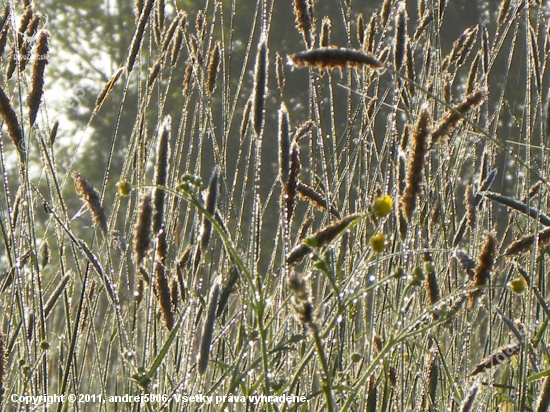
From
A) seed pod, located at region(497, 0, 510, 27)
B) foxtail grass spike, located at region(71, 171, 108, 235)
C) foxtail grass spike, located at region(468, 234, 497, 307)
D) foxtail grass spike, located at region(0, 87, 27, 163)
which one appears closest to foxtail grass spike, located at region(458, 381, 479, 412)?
foxtail grass spike, located at region(468, 234, 497, 307)

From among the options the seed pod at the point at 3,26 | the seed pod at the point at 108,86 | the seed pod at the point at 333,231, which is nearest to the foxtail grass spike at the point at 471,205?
the seed pod at the point at 333,231

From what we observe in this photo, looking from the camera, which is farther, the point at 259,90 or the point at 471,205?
the point at 471,205

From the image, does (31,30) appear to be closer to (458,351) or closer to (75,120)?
(458,351)

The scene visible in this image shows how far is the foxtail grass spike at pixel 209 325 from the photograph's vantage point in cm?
77

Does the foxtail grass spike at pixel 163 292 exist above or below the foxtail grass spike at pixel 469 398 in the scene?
above

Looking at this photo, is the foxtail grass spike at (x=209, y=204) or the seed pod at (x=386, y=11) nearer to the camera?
the foxtail grass spike at (x=209, y=204)

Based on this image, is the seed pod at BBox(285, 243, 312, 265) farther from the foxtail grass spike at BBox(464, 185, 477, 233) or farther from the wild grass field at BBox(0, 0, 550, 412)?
the foxtail grass spike at BBox(464, 185, 477, 233)

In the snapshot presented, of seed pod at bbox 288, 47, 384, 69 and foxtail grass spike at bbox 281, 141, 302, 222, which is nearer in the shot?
seed pod at bbox 288, 47, 384, 69

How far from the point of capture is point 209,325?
774 mm

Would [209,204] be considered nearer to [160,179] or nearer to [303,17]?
[160,179]

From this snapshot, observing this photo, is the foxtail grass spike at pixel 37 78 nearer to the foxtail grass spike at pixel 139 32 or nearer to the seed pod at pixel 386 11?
the foxtail grass spike at pixel 139 32

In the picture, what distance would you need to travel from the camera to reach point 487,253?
2.74ft

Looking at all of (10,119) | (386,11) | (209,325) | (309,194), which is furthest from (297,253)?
(386,11)

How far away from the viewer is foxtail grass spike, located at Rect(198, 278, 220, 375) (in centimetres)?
77
